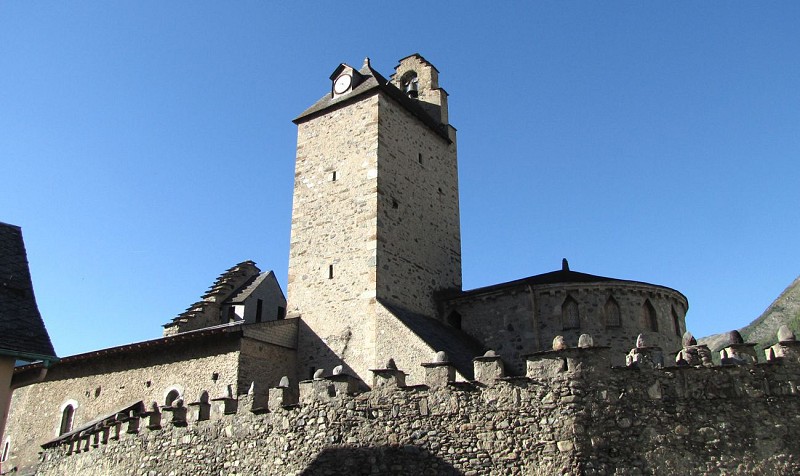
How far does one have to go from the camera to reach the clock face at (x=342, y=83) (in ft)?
76.1

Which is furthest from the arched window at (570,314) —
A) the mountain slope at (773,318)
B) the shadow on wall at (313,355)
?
the mountain slope at (773,318)

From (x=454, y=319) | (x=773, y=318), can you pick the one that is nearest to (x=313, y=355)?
(x=454, y=319)

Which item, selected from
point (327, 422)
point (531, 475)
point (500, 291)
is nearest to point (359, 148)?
point (500, 291)

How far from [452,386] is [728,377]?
188 inches

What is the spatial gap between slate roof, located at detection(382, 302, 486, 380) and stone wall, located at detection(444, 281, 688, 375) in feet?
2.12

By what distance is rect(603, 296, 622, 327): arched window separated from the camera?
19.0 m

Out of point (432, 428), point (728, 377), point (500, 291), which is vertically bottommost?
point (432, 428)

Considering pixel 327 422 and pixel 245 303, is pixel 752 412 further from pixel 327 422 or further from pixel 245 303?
pixel 245 303

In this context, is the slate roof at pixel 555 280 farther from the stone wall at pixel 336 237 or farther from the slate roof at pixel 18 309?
the slate roof at pixel 18 309

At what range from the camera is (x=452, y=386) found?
12547 mm

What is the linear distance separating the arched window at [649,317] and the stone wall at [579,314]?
79 mm

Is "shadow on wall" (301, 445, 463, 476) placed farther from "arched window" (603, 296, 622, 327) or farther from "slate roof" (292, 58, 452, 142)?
"slate roof" (292, 58, 452, 142)

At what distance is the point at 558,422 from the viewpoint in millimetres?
11570

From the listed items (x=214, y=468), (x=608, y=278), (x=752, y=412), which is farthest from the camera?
(x=608, y=278)
